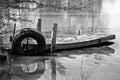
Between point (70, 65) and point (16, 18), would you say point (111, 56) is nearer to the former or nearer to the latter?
point (70, 65)

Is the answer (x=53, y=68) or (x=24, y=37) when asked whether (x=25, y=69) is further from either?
(x=24, y=37)

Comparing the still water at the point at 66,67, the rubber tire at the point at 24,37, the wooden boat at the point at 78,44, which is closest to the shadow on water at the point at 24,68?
the still water at the point at 66,67

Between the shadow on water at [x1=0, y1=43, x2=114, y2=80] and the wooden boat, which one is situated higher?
the wooden boat

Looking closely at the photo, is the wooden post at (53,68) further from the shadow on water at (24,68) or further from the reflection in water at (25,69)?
the reflection in water at (25,69)

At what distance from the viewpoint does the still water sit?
8018 millimetres

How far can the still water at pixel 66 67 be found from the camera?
8.02 m

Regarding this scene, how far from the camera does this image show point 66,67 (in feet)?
30.8

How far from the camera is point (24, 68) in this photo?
29.9 ft

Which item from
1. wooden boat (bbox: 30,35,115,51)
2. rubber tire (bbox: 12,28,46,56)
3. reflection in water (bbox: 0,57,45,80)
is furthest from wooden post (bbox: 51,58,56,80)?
wooden boat (bbox: 30,35,115,51)

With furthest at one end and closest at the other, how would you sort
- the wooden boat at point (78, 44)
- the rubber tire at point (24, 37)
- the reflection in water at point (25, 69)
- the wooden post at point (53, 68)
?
1. the wooden boat at point (78, 44)
2. the rubber tire at point (24, 37)
3. the wooden post at point (53, 68)
4. the reflection in water at point (25, 69)

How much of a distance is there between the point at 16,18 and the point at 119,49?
24.1ft

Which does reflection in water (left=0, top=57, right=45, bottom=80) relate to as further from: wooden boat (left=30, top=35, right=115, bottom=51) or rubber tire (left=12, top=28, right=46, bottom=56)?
wooden boat (left=30, top=35, right=115, bottom=51)

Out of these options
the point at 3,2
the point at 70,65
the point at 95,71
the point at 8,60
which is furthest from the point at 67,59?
the point at 3,2

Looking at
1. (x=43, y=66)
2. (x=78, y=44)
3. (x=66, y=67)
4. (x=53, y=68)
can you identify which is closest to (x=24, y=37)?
(x=43, y=66)
